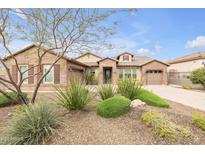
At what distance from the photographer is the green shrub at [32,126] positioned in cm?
403

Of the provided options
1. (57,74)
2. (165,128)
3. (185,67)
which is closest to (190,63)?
(185,67)

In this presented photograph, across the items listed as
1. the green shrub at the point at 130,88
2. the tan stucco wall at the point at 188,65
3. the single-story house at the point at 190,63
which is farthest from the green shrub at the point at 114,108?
the tan stucco wall at the point at 188,65

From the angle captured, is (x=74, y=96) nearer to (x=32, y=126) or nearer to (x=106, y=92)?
(x=106, y=92)

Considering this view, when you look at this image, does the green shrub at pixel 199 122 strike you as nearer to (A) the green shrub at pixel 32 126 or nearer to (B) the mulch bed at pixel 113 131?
(B) the mulch bed at pixel 113 131

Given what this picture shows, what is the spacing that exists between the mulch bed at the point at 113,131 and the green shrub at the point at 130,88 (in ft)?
5.53

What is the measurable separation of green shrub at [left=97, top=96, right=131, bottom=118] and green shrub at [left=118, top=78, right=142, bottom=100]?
5.37ft

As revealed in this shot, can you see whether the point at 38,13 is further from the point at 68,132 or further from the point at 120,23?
the point at 68,132

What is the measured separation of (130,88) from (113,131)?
10.3ft

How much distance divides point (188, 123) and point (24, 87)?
52.1ft

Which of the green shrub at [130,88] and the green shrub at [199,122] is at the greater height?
the green shrub at [130,88]

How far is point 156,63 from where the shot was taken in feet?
84.7

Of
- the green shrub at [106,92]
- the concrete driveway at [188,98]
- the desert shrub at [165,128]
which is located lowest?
the concrete driveway at [188,98]

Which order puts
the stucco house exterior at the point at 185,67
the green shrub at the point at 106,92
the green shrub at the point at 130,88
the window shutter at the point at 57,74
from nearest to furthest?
1. the green shrub at the point at 106,92
2. the green shrub at the point at 130,88
3. the window shutter at the point at 57,74
4. the stucco house exterior at the point at 185,67

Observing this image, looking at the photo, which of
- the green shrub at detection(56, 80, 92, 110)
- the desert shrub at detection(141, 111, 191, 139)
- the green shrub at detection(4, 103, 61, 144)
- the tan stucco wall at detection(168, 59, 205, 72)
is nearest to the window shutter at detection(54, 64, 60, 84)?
the green shrub at detection(56, 80, 92, 110)
